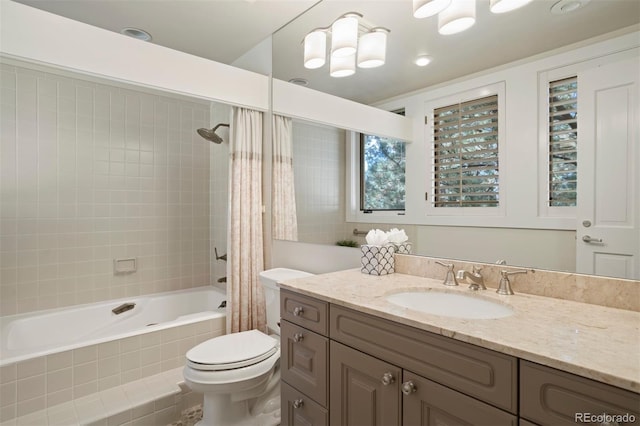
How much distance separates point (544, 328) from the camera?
33.6 inches

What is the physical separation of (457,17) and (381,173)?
75 centimetres

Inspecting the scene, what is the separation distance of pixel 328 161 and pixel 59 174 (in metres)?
2.12

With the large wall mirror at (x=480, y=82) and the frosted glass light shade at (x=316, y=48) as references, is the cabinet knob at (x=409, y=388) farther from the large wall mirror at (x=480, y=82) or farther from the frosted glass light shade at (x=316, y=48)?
the frosted glass light shade at (x=316, y=48)

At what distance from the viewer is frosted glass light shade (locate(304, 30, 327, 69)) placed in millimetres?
1950

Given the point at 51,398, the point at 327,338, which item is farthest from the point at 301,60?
the point at 51,398

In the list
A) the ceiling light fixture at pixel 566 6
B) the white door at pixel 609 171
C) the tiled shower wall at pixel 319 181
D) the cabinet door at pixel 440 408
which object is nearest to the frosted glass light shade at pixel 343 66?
the tiled shower wall at pixel 319 181

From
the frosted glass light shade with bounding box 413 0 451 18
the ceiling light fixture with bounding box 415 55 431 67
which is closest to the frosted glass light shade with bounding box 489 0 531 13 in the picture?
the frosted glass light shade with bounding box 413 0 451 18

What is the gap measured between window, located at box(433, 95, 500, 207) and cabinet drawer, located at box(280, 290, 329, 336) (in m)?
0.72

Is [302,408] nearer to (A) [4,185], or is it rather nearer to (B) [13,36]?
(B) [13,36]

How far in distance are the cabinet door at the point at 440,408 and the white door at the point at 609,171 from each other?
63 cm

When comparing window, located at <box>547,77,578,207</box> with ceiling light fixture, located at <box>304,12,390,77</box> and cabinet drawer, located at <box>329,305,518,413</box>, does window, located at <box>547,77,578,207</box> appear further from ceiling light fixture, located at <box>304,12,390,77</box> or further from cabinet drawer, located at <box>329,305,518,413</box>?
ceiling light fixture, located at <box>304,12,390,77</box>

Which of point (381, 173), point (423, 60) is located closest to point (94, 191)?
point (381, 173)

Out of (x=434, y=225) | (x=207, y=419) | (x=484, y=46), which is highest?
(x=484, y=46)

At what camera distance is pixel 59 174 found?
251 cm
